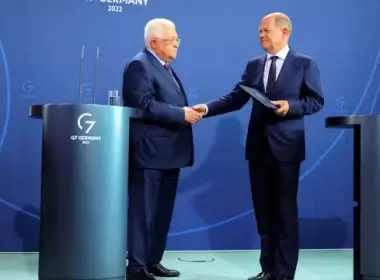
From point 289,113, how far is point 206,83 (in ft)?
4.10

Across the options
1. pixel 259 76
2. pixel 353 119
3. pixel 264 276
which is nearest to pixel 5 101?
pixel 259 76

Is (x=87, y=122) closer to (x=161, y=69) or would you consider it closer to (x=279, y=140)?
(x=161, y=69)

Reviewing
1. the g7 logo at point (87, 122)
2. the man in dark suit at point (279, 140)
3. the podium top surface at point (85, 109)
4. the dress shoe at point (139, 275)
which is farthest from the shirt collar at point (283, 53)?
the dress shoe at point (139, 275)

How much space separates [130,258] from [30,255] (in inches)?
46.2

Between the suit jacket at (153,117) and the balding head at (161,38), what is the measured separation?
6 cm

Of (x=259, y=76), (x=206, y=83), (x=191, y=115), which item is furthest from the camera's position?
(x=206, y=83)

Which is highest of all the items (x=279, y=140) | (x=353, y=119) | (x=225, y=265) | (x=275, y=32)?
(x=275, y=32)

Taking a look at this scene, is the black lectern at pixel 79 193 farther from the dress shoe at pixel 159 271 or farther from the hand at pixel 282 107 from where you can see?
the hand at pixel 282 107

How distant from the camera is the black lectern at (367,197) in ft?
8.86

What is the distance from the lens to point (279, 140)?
3014 mm

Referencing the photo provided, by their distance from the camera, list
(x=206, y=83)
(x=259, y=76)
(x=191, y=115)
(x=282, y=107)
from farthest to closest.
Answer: (x=206, y=83) < (x=259, y=76) < (x=191, y=115) < (x=282, y=107)

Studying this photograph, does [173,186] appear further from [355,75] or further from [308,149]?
[355,75]

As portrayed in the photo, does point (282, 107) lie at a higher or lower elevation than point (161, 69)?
lower

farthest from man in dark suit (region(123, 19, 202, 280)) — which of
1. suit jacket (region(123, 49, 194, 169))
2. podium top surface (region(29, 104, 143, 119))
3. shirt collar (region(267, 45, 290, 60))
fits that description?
shirt collar (region(267, 45, 290, 60))
